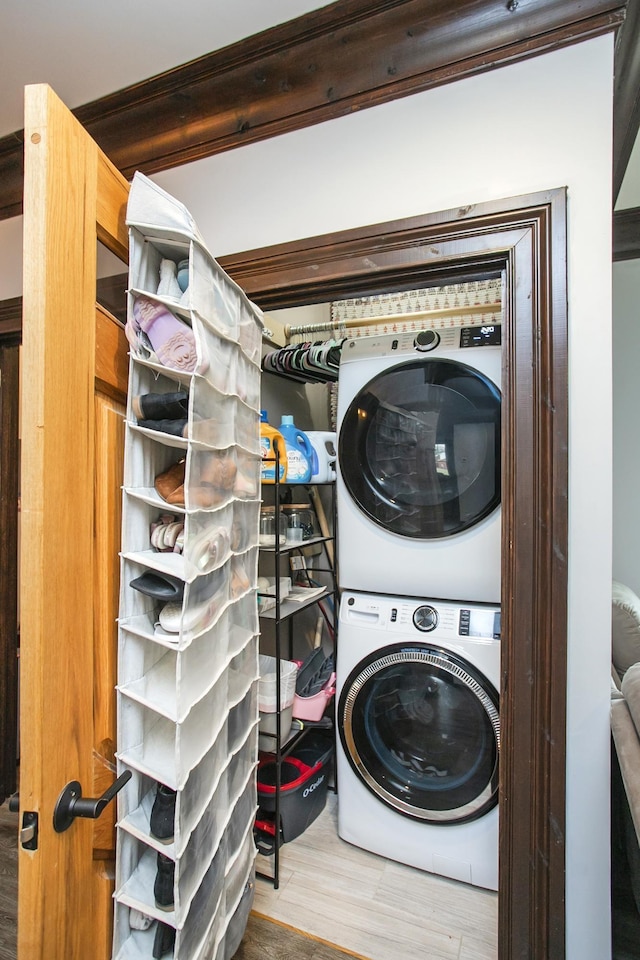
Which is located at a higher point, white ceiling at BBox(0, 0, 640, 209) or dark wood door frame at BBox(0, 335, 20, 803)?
white ceiling at BBox(0, 0, 640, 209)

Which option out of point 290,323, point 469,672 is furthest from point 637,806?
point 290,323

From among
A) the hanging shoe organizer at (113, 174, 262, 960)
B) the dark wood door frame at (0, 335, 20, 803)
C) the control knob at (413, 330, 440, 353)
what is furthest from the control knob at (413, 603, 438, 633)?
the dark wood door frame at (0, 335, 20, 803)

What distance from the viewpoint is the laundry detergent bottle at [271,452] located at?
166 cm

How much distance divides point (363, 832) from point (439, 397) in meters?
1.67

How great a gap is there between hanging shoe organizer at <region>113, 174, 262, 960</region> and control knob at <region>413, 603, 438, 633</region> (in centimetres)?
85

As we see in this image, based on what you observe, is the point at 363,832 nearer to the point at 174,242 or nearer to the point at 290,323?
the point at 174,242

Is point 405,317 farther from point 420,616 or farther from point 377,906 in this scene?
point 377,906

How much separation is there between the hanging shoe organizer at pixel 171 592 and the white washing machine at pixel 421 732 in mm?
802

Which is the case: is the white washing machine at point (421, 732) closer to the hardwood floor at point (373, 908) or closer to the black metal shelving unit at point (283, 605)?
the hardwood floor at point (373, 908)

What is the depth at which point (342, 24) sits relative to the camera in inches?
46.7

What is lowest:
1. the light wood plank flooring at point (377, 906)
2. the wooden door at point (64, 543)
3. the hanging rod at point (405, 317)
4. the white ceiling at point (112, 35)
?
the light wood plank flooring at point (377, 906)

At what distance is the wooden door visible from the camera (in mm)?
682

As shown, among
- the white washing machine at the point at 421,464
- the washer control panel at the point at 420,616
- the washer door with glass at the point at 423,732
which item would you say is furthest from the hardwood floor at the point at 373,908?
the white washing machine at the point at 421,464

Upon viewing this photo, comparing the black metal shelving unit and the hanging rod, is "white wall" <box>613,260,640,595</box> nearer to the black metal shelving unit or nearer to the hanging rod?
the hanging rod
